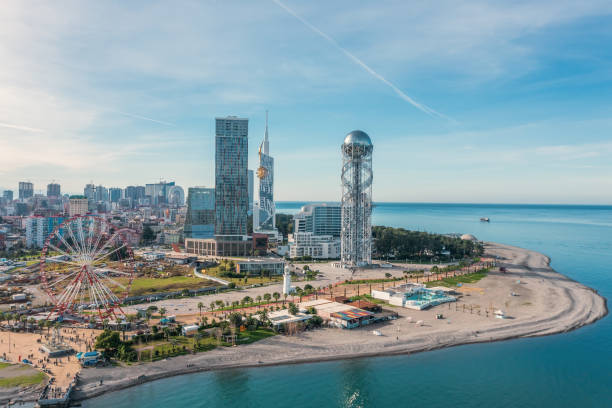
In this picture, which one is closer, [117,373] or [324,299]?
[117,373]

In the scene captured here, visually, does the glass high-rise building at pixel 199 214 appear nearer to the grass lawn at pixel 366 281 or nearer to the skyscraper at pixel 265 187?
the skyscraper at pixel 265 187

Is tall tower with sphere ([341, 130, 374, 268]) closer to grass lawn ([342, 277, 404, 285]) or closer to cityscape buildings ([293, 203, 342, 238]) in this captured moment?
grass lawn ([342, 277, 404, 285])

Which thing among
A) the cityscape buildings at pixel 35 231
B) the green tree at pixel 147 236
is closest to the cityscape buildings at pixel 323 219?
the green tree at pixel 147 236

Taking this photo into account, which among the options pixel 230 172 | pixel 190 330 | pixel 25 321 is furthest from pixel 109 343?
pixel 230 172

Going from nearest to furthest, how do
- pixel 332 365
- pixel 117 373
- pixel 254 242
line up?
pixel 117 373
pixel 332 365
pixel 254 242

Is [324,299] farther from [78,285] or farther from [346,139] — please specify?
[346,139]

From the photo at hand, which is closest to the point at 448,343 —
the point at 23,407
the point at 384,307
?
the point at 384,307
